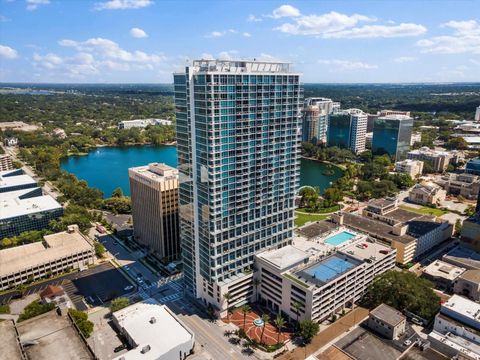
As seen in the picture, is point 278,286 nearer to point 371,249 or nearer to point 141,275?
point 371,249

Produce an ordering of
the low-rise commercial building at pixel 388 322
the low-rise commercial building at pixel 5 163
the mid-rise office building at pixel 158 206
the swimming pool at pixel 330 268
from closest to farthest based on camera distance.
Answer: the low-rise commercial building at pixel 388 322 < the swimming pool at pixel 330 268 < the mid-rise office building at pixel 158 206 < the low-rise commercial building at pixel 5 163

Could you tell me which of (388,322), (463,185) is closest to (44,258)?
(388,322)

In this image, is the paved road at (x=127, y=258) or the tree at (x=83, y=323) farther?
the paved road at (x=127, y=258)

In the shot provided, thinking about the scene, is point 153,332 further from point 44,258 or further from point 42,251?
point 42,251

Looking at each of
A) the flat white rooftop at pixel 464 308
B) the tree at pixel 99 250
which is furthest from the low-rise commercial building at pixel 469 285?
the tree at pixel 99 250

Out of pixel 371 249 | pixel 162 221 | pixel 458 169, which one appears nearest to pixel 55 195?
pixel 162 221

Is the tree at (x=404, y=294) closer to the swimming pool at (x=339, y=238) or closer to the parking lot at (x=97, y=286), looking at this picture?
the swimming pool at (x=339, y=238)

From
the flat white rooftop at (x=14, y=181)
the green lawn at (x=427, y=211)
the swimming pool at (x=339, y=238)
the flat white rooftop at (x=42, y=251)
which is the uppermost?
the flat white rooftop at (x=14, y=181)
